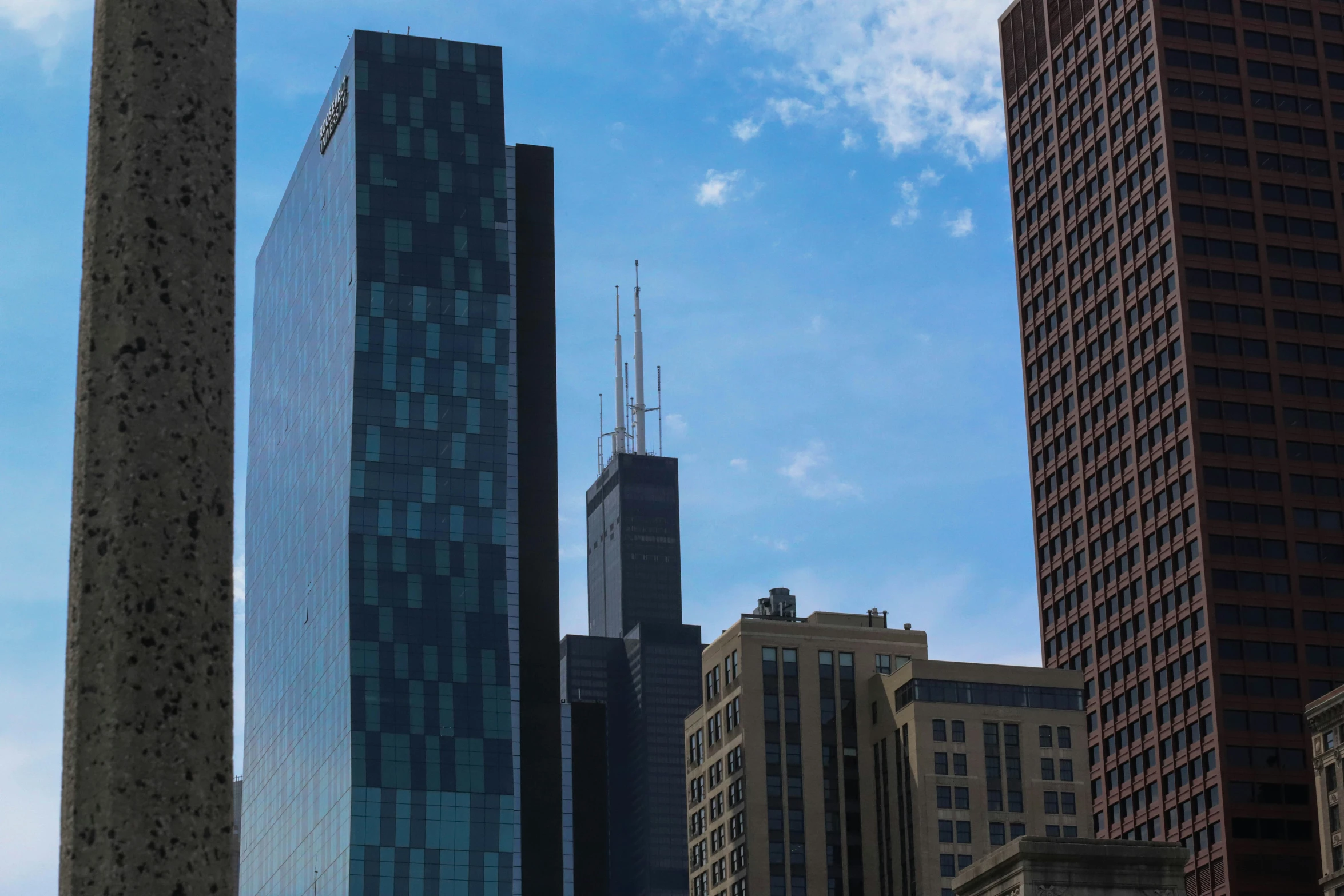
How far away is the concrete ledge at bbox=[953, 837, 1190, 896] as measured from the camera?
10994cm

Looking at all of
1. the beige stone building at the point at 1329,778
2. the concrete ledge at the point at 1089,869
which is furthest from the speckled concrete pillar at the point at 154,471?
the beige stone building at the point at 1329,778

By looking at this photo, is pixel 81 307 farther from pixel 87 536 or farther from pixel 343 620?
pixel 343 620

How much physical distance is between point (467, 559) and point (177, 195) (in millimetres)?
187218

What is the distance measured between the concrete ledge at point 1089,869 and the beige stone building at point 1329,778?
55.7m

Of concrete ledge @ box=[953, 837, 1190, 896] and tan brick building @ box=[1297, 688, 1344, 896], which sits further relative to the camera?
tan brick building @ box=[1297, 688, 1344, 896]

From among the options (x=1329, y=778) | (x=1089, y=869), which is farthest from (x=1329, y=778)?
(x=1089, y=869)

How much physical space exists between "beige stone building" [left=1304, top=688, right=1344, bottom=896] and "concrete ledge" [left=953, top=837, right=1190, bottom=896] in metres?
55.7

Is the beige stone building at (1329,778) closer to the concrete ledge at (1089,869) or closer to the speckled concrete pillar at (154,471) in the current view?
the concrete ledge at (1089,869)

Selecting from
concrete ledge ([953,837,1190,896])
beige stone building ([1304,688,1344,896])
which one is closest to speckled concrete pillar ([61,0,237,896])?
concrete ledge ([953,837,1190,896])

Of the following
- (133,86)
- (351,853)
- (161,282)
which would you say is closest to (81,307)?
(161,282)

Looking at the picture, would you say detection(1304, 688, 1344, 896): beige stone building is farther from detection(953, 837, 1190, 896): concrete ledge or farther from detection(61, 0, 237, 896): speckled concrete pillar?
detection(61, 0, 237, 896): speckled concrete pillar

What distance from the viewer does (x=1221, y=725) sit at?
644 ft

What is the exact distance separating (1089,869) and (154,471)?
106 m

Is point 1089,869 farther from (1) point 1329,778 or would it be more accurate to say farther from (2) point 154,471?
(2) point 154,471
